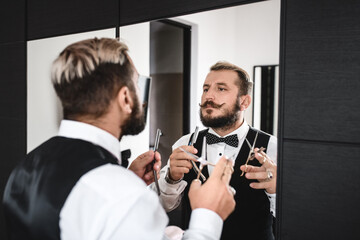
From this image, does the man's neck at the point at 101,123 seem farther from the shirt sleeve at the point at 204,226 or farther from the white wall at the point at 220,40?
the white wall at the point at 220,40

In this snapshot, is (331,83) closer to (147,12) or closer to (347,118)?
(347,118)

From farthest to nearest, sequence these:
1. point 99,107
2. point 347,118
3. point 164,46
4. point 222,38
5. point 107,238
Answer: point 164,46, point 222,38, point 347,118, point 99,107, point 107,238

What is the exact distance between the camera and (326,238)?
50.5 inches

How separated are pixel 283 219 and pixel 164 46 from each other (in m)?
1.06

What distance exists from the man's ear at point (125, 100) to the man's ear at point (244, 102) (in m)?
0.53

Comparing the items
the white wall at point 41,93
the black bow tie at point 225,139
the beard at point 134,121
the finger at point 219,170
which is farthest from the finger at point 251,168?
the white wall at point 41,93

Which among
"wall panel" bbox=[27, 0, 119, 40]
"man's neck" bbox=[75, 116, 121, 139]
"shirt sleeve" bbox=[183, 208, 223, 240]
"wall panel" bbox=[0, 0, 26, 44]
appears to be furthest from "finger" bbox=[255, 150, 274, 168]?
"wall panel" bbox=[0, 0, 26, 44]

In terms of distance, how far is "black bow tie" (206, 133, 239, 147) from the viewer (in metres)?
1.47

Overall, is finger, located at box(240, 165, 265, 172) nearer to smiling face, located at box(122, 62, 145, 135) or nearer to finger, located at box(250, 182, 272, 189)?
finger, located at box(250, 182, 272, 189)

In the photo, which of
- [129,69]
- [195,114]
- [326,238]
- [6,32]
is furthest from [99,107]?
[6,32]

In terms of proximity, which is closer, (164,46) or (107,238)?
(107,238)

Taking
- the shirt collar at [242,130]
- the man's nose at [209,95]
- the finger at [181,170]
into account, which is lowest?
the finger at [181,170]

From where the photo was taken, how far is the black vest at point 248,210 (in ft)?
4.69

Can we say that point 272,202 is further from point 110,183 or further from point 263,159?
point 110,183
